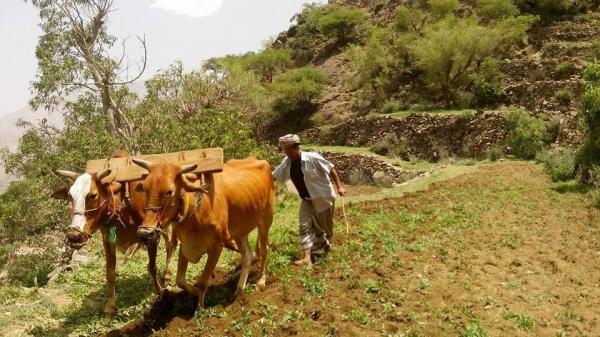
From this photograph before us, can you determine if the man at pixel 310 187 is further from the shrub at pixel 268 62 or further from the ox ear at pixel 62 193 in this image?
the shrub at pixel 268 62

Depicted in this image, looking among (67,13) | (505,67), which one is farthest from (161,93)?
(505,67)

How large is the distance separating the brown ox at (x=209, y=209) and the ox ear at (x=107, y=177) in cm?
43

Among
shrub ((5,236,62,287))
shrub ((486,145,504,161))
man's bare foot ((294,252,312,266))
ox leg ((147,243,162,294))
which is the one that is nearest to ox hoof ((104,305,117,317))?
ox leg ((147,243,162,294))

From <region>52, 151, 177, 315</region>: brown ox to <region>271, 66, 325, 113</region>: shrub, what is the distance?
32.3m

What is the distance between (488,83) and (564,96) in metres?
5.38

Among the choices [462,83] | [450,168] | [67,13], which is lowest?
[450,168]

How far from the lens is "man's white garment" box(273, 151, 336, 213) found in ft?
21.8

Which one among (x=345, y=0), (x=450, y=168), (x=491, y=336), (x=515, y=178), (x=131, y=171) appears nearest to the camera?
(x=491, y=336)

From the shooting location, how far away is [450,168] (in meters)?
17.6

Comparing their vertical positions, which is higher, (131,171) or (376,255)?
(131,171)

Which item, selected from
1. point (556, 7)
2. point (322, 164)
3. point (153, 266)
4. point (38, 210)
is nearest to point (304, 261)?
point (322, 164)

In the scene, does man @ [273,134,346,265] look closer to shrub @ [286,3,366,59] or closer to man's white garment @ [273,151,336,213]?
man's white garment @ [273,151,336,213]

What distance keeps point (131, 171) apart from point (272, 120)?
35.4 metres

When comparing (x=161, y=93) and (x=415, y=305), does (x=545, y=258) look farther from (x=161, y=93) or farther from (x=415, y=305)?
(x=161, y=93)
